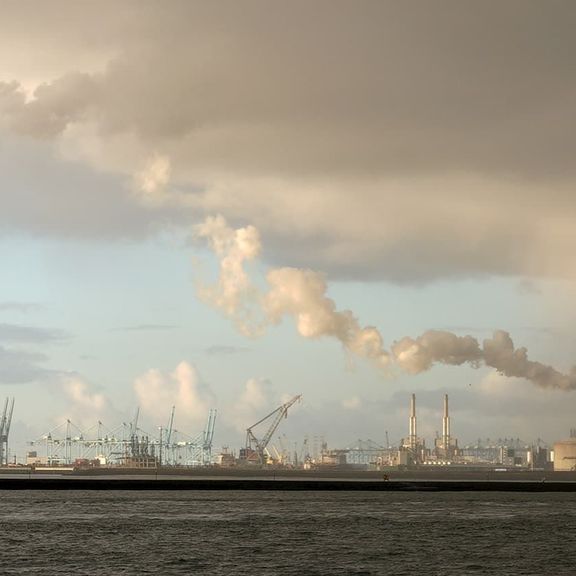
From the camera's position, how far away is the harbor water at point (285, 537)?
76500mm

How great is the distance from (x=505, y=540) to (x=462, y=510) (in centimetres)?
4151

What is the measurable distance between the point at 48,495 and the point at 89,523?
6614 cm

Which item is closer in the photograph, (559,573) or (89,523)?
(559,573)

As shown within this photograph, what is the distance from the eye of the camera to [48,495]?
175125 millimetres

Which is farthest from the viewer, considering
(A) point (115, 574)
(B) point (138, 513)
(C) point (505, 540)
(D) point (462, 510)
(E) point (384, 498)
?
(E) point (384, 498)

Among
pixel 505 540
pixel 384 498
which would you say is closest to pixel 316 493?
pixel 384 498

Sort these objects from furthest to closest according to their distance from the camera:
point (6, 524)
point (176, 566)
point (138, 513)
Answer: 1. point (138, 513)
2. point (6, 524)
3. point (176, 566)

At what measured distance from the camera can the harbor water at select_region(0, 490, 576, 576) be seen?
7650 centimetres

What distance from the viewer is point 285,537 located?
322 feet

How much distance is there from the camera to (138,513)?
423ft

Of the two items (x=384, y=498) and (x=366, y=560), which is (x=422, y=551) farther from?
(x=384, y=498)

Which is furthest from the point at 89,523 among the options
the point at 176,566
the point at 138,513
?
the point at 176,566

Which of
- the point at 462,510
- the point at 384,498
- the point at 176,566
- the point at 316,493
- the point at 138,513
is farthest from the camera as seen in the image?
the point at 316,493

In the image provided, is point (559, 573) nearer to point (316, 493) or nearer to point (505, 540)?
point (505, 540)
